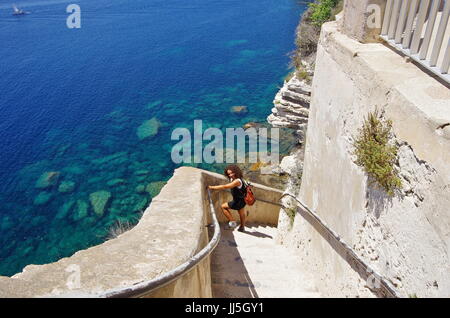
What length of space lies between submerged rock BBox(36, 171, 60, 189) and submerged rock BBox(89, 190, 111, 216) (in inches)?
111

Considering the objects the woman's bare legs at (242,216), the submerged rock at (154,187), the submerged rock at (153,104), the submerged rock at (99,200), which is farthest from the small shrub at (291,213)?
the submerged rock at (153,104)

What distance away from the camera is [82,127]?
24781 millimetres

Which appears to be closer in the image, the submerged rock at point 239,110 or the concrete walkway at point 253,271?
the concrete walkway at point 253,271

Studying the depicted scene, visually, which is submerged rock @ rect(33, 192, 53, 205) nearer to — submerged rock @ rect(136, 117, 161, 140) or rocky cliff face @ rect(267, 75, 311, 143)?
submerged rock @ rect(136, 117, 161, 140)

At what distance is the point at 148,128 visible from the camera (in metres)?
24.2

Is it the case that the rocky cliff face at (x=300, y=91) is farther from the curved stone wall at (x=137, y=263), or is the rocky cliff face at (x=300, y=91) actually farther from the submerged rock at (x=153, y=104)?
the curved stone wall at (x=137, y=263)

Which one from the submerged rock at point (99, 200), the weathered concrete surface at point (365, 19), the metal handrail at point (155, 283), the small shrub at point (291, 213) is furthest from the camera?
the submerged rock at point (99, 200)

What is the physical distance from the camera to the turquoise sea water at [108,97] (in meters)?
17.8

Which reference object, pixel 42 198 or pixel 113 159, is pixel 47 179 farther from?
pixel 113 159

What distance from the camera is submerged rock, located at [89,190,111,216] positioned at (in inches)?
697

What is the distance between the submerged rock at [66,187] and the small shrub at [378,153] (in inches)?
719

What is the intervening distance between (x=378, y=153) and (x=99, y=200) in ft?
55.4

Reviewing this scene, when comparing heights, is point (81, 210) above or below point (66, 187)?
below

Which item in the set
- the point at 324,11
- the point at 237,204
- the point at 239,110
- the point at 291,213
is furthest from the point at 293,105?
the point at 237,204
